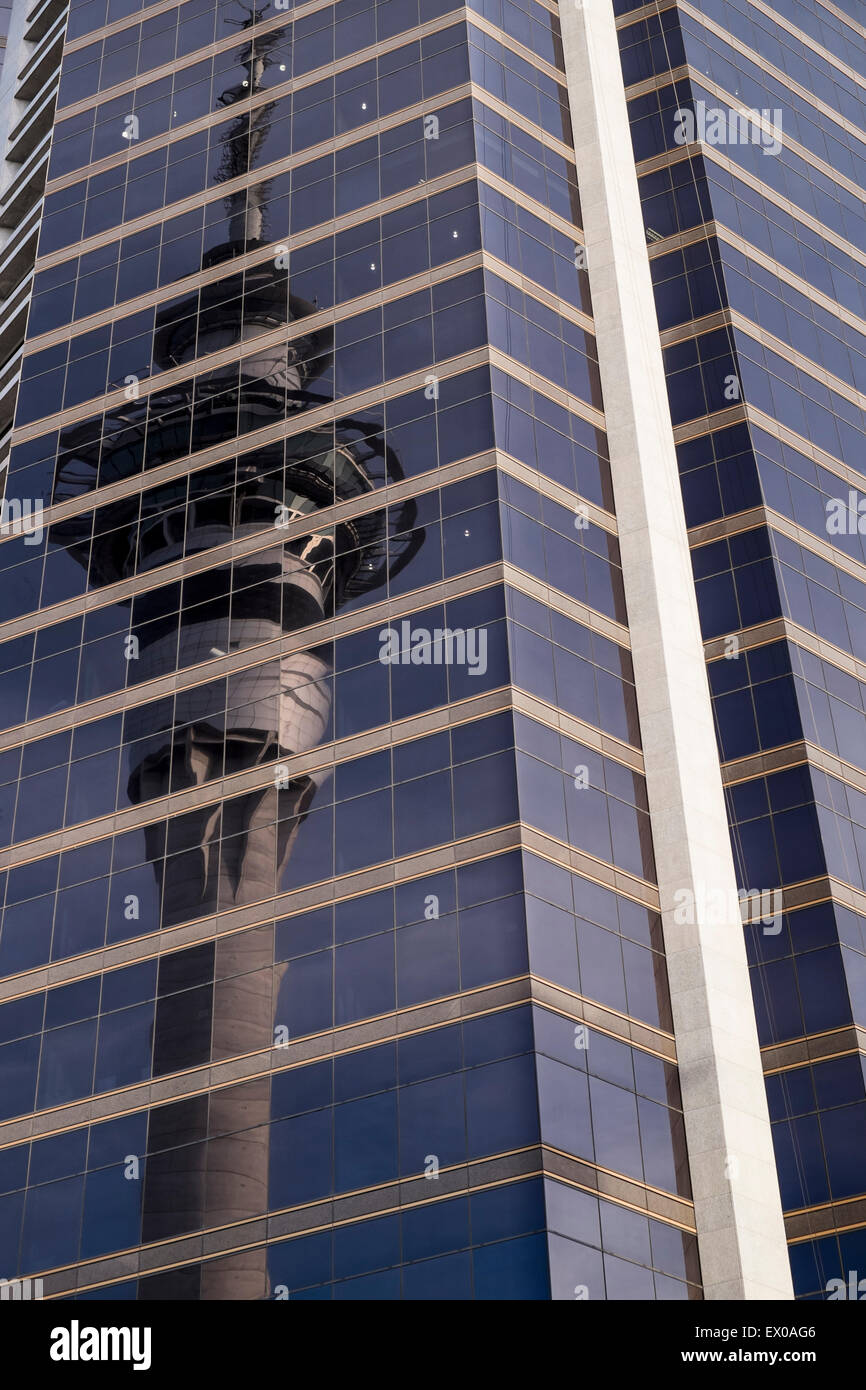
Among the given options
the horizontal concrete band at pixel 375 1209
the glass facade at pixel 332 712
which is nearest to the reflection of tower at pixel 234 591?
the glass facade at pixel 332 712

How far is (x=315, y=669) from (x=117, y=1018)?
43.1ft

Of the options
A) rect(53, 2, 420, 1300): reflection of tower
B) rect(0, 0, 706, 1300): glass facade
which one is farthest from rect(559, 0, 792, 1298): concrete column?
rect(53, 2, 420, 1300): reflection of tower

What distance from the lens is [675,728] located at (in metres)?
62.3

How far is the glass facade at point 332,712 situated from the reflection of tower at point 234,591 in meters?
0.16

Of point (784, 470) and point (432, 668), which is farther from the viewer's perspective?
point (784, 470)

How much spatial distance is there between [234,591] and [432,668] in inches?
385

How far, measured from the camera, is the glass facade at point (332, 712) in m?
51.6

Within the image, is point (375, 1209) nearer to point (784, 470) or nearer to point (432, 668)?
point (432, 668)

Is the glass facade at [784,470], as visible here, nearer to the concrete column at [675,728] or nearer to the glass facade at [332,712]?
the glass facade at [332,712]

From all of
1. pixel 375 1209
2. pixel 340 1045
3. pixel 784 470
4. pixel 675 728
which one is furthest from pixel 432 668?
pixel 784 470

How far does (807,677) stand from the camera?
6731 cm

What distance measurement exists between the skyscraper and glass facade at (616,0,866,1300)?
0.64 ft

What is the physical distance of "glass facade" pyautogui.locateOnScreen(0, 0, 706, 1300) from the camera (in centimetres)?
5159

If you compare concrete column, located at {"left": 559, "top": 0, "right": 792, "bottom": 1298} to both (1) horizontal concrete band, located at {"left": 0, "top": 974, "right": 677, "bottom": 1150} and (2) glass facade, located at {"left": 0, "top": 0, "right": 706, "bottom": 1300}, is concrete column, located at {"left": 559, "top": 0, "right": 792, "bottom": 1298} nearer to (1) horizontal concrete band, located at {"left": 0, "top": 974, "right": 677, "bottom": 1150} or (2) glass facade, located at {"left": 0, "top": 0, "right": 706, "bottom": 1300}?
(2) glass facade, located at {"left": 0, "top": 0, "right": 706, "bottom": 1300}
